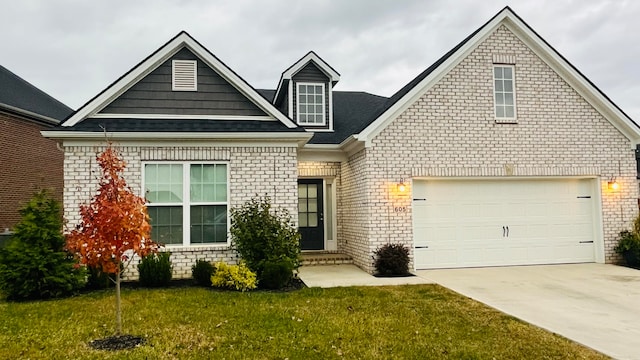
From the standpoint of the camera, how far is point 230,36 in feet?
75.4

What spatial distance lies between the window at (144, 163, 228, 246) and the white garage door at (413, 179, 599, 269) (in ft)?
15.6

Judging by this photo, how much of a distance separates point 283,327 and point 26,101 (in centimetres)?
1728

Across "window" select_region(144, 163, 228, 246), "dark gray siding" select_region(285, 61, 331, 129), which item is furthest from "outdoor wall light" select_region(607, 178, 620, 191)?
"window" select_region(144, 163, 228, 246)

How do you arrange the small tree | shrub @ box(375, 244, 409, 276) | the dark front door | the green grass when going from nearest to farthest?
the green grass, the small tree, shrub @ box(375, 244, 409, 276), the dark front door

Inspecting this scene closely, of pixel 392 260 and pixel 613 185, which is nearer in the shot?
pixel 392 260

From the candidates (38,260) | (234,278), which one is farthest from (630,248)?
(38,260)

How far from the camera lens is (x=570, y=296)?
26.3 feet

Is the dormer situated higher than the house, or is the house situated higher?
the dormer

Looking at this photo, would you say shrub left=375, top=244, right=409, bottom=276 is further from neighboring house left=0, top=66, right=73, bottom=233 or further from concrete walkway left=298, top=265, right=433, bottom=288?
neighboring house left=0, top=66, right=73, bottom=233

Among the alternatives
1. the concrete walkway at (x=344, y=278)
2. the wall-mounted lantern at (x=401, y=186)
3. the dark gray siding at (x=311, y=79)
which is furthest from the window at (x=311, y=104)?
the concrete walkway at (x=344, y=278)

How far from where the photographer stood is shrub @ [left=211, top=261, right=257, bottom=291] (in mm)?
8750

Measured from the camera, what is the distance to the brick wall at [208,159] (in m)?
9.82

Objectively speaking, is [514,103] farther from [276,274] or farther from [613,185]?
[276,274]

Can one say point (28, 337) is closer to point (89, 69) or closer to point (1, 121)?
point (1, 121)
